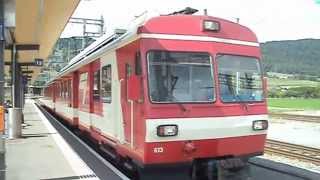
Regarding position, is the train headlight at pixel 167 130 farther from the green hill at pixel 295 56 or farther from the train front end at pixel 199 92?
the green hill at pixel 295 56

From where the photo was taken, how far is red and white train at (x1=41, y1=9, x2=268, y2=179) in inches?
325

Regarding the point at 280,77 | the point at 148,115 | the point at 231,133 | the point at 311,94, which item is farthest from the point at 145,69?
the point at 280,77

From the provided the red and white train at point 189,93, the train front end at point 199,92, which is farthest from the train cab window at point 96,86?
the train front end at point 199,92

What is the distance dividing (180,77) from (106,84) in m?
3.13

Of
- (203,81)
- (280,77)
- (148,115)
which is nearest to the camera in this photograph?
(148,115)

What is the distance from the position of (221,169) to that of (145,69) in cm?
198

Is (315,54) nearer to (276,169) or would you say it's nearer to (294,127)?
(294,127)

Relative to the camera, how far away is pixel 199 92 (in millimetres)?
8625

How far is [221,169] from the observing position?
845cm

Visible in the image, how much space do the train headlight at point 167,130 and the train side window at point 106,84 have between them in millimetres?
2754

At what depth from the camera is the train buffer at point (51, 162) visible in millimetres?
10164

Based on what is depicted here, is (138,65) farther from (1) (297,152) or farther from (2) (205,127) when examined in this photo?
(1) (297,152)

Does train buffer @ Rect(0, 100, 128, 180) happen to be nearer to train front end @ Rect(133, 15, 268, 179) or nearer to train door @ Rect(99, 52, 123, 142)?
train door @ Rect(99, 52, 123, 142)

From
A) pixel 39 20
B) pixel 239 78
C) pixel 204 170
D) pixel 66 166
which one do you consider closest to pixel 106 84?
pixel 66 166
